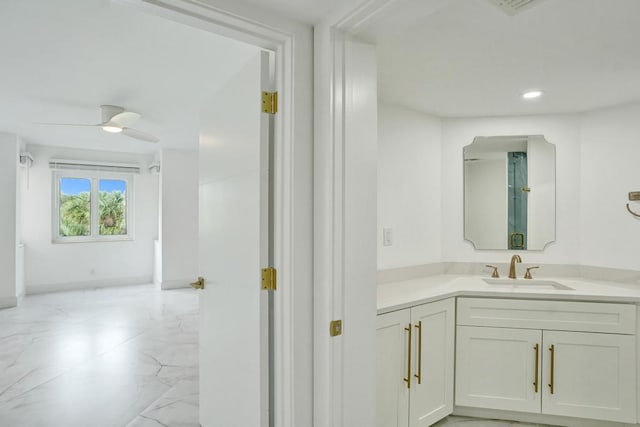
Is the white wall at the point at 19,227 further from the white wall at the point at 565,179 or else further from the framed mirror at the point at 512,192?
the framed mirror at the point at 512,192

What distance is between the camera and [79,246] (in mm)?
6348

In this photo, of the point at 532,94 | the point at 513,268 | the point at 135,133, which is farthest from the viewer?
the point at 135,133

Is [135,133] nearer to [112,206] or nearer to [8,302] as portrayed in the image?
[8,302]

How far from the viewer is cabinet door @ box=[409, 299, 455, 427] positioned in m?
2.12

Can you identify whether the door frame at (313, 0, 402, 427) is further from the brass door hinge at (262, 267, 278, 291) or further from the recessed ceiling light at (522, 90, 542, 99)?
the recessed ceiling light at (522, 90, 542, 99)

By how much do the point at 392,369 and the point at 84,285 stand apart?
6174mm

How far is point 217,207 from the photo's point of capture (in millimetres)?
1977

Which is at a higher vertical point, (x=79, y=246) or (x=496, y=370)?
(x=79, y=246)

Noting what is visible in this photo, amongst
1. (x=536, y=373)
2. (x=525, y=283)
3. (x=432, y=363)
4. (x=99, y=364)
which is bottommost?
(x=99, y=364)

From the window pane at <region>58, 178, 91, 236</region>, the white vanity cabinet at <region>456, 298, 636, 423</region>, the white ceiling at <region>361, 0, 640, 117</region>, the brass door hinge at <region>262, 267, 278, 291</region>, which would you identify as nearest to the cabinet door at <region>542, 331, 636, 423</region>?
the white vanity cabinet at <region>456, 298, 636, 423</region>

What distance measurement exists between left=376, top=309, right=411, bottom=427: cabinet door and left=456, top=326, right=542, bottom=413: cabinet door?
Answer: 0.52m

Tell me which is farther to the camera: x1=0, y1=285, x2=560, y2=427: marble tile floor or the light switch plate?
the light switch plate

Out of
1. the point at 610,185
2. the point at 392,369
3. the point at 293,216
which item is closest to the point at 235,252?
the point at 293,216

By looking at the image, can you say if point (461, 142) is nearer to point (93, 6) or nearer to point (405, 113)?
point (405, 113)
